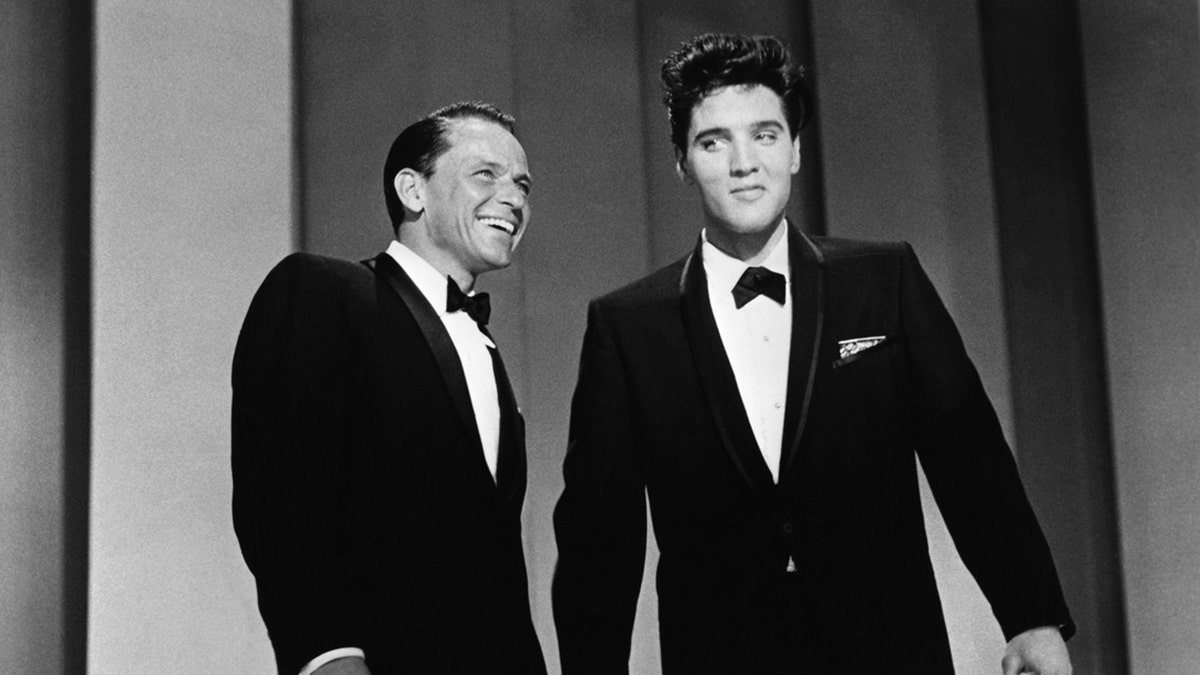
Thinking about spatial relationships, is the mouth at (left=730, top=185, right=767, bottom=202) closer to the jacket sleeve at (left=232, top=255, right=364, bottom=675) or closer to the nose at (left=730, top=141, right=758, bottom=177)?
the nose at (left=730, top=141, right=758, bottom=177)

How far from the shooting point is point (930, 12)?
326 centimetres

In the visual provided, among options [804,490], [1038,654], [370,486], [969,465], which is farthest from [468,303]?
[1038,654]

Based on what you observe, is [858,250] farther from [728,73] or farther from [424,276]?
[424,276]

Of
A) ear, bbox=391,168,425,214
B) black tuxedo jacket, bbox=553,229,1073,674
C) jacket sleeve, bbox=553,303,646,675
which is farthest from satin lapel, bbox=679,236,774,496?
ear, bbox=391,168,425,214

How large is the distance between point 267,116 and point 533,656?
131 cm

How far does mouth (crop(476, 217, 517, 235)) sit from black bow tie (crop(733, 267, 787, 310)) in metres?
0.42

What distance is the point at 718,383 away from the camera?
1.93 metres

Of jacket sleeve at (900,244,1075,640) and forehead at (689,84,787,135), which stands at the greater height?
forehead at (689,84,787,135)

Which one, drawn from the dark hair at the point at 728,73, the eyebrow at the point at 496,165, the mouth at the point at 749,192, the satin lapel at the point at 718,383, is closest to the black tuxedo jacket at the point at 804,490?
the satin lapel at the point at 718,383

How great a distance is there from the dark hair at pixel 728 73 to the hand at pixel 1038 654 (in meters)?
0.82

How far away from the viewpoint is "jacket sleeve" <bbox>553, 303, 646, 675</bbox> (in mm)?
1974

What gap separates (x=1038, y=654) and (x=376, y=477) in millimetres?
965

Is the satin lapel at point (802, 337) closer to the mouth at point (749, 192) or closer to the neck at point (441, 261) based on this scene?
the mouth at point (749, 192)

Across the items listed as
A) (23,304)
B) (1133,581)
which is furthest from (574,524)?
(1133,581)
